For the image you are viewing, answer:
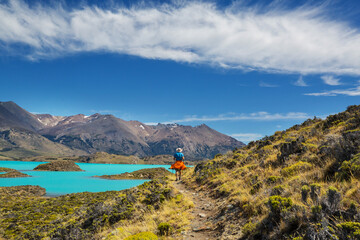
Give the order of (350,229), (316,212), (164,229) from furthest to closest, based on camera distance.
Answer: (164,229) → (316,212) → (350,229)

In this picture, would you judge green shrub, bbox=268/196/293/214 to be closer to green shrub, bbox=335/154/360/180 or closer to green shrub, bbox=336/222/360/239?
green shrub, bbox=336/222/360/239

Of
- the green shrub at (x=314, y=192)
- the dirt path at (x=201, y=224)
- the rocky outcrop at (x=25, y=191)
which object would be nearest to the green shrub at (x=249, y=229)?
the dirt path at (x=201, y=224)

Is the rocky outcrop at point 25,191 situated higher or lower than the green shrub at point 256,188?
lower

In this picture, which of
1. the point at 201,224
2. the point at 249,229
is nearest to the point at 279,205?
the point at 249,229

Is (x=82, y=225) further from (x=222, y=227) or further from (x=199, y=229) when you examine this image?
(x=222, y=227)

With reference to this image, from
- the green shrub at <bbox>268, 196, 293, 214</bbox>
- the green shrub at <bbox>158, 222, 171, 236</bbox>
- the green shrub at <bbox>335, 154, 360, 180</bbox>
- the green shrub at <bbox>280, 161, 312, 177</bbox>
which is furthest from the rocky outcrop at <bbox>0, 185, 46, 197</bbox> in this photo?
the green shrub at <bbox>335, 154, 360, 180</bbox>

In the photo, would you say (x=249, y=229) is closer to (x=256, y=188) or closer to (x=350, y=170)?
(x=256, y=188)

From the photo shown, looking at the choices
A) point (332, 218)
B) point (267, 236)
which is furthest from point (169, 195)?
point (332, 218)

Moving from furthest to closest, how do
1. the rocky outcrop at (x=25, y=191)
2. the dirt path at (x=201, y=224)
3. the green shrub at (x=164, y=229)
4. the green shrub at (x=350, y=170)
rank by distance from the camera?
the rocky outcrop at (x=25, y=191) → the green shrub at (x=164, y=229) → the dirt path at (x=201, y=224) → the green shrub at (x=350, y=170)

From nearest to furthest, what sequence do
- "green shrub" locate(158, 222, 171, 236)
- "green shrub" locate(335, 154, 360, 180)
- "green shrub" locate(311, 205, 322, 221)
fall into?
"green shrub" locate(311, 205, 322, 221) < "green shrub" locate(335, 154, 360, 180) < "green shrub" locate(158, 222, 171, 236)

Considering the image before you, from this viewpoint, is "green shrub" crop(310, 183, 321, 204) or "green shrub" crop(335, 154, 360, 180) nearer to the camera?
"green shrub" crop(310, 183, 321, 204)

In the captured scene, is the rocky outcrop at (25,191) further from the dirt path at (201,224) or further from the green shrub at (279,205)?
the green shrub at (279,205)

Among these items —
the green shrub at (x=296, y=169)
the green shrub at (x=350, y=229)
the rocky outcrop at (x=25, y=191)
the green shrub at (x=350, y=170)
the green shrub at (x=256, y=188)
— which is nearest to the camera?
the green shrub at (x=350, y=229)

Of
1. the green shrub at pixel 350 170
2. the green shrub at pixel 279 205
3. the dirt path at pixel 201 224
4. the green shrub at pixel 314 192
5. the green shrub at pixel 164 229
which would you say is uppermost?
the green shrub at pixel 350 170
